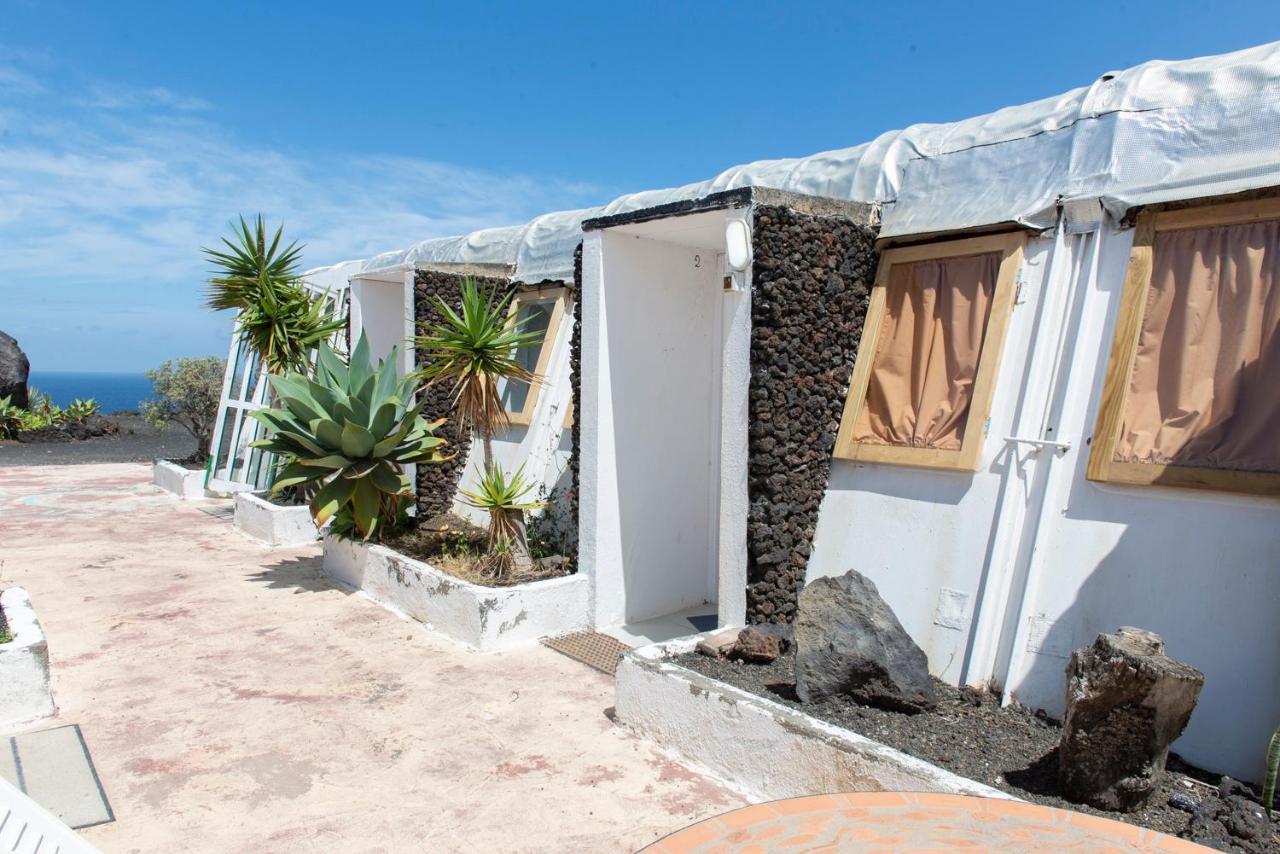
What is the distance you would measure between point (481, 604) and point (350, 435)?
175 cm

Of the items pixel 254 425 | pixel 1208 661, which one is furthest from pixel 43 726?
pixel 254 425

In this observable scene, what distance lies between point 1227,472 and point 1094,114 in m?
1.95

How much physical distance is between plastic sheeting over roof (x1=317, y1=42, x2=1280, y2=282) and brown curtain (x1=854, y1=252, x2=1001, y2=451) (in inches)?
11.1

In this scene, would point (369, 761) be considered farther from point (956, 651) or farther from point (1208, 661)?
point (1208, 661)

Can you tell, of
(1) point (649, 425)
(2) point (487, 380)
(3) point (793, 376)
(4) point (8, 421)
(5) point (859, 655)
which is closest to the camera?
(5) point (859, 655)

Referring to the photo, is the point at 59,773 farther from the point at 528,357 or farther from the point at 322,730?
the point at 528,357

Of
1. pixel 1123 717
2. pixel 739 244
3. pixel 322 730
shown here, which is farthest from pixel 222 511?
pixel 1123 717

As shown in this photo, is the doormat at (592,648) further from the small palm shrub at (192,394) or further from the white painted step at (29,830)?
the small palm shrub at (192,394)

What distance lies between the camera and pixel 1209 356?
154 inches

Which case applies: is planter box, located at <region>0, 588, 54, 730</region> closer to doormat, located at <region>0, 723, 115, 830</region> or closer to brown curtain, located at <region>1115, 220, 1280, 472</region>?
doormat, located at <region>0, 723, 115, 830</region>

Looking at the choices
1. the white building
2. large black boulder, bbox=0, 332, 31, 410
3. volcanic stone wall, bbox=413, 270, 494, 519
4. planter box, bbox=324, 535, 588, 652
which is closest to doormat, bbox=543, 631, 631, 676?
planter box, bbox=324, 535, 588, 652

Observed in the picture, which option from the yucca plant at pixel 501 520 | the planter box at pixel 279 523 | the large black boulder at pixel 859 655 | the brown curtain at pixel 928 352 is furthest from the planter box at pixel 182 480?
the large black boulder at pixel 859 655

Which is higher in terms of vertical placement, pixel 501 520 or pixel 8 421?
pixel 501 520

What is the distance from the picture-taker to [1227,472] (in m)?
3.67
